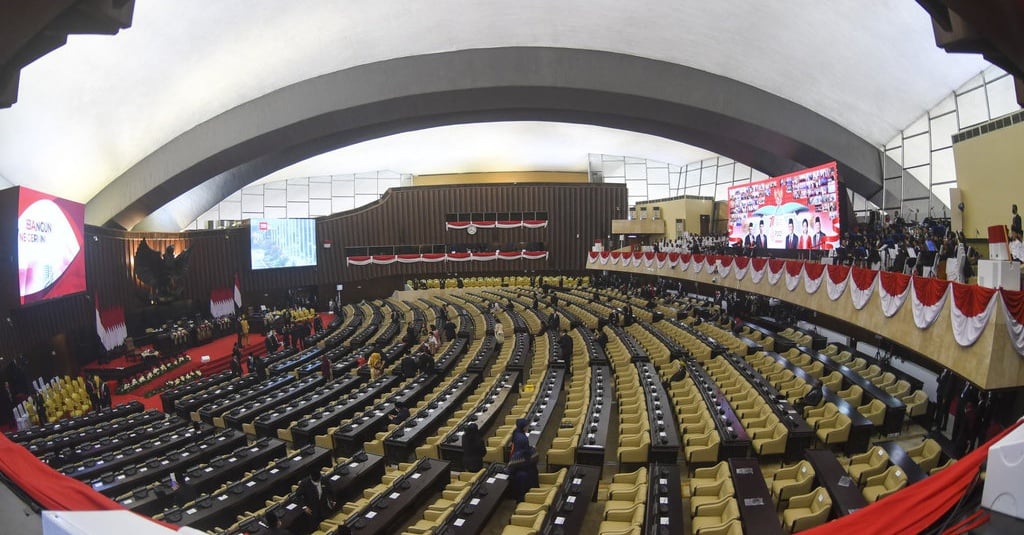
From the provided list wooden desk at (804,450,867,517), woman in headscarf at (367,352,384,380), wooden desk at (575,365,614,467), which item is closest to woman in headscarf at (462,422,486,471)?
wooden desk at (575,365,614,467)

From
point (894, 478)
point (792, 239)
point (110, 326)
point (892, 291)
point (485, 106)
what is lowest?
point (894, 478)

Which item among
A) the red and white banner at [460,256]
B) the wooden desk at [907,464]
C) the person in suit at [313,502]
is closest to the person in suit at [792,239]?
the wooden desk at [907,464]

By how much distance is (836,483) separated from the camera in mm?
5766

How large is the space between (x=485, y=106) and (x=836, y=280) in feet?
49.9

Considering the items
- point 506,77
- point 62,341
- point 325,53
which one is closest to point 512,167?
point 506,77

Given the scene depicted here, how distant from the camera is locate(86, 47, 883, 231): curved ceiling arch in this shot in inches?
771

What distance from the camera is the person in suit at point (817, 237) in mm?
16125

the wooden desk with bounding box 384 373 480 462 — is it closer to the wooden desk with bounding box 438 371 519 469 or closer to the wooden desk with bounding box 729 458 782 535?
the wooden desk with bounding box 438 371 519 469

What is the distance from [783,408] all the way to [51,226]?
697 inches

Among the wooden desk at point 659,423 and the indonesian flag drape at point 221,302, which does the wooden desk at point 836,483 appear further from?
the indonesian flag drape at point 221,302

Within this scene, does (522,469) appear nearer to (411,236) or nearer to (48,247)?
(48,247)

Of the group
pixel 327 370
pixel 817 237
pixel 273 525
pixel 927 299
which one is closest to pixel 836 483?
pixel 927 299

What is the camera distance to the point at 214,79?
17703 mm

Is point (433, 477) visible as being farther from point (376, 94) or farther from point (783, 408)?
point (376, 94)
